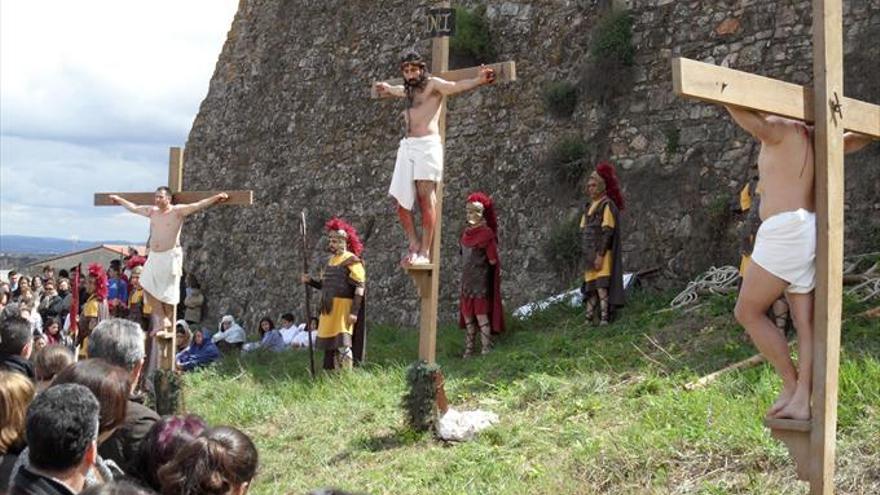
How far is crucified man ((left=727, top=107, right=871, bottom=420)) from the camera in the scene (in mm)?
4703

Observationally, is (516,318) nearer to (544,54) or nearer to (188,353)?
(544,54)

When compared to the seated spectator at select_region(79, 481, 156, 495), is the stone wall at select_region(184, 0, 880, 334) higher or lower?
higher

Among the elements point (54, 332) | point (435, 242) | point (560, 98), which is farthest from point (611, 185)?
point (54, 332)

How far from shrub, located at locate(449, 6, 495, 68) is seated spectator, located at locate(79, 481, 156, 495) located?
1113 centimetres

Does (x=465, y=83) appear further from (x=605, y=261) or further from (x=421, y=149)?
(x=605, y=261)

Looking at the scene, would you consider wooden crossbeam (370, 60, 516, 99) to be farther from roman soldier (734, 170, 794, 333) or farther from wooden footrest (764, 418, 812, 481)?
wooden footrest (764, 418, 812, 481)

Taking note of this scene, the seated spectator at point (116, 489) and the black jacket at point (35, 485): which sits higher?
the seated spectator at point (116, 489)

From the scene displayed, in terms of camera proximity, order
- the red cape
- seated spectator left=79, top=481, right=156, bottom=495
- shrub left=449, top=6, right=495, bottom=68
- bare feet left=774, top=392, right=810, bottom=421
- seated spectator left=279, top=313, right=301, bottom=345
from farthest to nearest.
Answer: seated spectator left=279, top=313, right=301, bottom=345
shrub left=449, top=6, right=495, bottom=68
the red cape
bare feet left=774, top=392, right=810, bottom=421
seated spectator left=79, top=481, right=156, bottom=495

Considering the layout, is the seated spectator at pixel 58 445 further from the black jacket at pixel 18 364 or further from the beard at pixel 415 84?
the beard at pixel 415 84

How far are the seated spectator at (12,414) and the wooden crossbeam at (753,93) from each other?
2550 millimetres

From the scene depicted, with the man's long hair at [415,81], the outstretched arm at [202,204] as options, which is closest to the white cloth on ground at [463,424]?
the man's long hair at [415,81]

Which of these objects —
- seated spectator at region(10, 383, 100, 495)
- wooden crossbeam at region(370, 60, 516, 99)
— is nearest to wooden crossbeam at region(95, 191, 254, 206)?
wooden crossbeam at region(370, 60, 516, 99)

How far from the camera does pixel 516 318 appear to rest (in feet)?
37.9

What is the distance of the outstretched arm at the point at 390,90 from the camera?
25.8 ft
